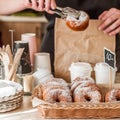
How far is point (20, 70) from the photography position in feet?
4.89

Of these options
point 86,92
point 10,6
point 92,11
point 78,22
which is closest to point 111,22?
point 78,22

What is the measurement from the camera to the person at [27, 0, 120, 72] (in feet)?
5.08

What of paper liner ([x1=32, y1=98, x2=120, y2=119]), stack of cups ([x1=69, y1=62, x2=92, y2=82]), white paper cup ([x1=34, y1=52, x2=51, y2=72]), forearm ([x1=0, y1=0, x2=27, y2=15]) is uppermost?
forearm ([x1=0, y1=0, x2=27, y2=15])

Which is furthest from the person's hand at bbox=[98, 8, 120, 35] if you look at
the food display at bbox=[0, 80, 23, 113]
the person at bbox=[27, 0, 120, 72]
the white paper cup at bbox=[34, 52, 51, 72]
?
the food display at bbox=[0, 80, 23, 113]

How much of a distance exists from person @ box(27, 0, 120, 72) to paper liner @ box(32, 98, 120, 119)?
0.43 metres

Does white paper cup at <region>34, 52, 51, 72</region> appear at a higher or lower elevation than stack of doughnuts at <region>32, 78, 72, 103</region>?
higher

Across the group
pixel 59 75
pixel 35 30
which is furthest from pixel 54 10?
pixel 35 30

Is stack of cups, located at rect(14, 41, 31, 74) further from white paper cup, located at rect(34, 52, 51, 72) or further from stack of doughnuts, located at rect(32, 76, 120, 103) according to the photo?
stack of doughnuts, located at rect(32, 76, 120, 103)

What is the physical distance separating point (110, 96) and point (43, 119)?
10.0 inches

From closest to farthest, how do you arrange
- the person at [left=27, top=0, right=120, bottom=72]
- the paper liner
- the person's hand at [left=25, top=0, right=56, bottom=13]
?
the paper liner < the person's hand at [left=25, top=0, right=56, bottom=13] < the person at [left=27, top=0, right=120, bottom=72]

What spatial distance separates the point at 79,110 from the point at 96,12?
0.77m

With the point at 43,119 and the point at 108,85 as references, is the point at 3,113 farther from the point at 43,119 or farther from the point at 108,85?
the point at 108,85

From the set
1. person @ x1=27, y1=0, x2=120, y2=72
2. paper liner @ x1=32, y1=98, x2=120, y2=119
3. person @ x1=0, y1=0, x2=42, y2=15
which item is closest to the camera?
paper liner @ x1=32, y1=98, x2=120, y2=119

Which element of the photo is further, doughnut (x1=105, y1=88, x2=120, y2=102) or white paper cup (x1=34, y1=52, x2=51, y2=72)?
white paper cup (x1=34, y1=52, x2=51, y2=72)
